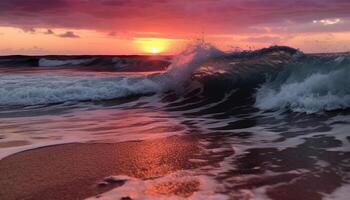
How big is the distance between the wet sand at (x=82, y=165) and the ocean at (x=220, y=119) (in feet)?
0.57

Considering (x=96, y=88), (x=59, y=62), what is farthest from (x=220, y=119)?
(x=59, y=62)

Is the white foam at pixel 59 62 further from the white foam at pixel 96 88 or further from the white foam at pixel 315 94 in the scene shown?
the white foam at pixel 315 94

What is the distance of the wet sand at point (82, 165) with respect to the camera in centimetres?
470

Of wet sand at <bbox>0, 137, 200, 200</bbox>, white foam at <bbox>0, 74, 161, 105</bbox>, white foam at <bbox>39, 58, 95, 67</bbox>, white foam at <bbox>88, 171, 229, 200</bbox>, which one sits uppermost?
white foam at <bbox>39, 58, 95, 67</bbox>

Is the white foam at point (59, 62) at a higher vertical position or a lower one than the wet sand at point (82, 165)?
higher

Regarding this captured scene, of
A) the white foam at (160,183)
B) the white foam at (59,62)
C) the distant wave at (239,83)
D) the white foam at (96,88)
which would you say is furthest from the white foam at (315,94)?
the white foam at (59,62)

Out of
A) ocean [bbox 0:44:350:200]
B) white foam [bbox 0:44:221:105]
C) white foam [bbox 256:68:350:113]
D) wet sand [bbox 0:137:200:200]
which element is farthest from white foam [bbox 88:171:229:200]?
white foam [bbox 0:44:221:105]

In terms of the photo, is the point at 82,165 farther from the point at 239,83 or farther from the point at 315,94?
the point at 239,83

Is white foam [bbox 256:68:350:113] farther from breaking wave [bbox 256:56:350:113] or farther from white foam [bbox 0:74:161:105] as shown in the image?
white foam [bbox 0:74:161:105]

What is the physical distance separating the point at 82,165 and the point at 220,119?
430 centimetres

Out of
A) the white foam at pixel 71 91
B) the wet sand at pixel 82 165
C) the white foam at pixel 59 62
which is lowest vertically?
the wet sand at pixel 82 165

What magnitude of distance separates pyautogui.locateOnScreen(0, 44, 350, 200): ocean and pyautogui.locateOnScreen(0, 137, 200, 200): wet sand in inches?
6.8

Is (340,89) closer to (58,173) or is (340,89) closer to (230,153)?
(230,153)

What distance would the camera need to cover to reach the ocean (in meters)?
4.84
